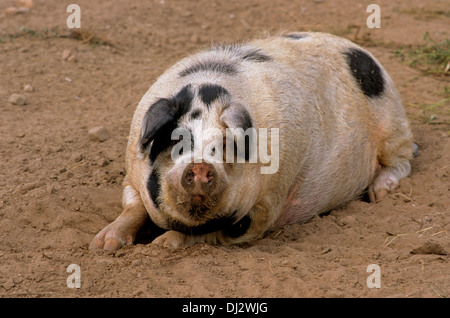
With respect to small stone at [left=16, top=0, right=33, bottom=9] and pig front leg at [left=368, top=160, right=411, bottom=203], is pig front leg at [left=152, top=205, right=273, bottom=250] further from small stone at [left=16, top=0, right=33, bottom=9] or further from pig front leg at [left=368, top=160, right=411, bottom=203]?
small stone at [left=16, top=0, right=33, bottom=9]

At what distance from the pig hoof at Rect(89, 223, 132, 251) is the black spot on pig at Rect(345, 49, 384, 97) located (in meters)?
2.83

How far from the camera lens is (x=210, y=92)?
5016 millimetres

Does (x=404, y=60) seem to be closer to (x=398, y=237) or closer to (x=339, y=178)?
(x=339, y=178)

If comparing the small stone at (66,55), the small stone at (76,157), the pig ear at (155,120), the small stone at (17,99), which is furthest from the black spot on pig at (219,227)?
the small stone at (66,55)

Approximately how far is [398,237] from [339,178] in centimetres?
90

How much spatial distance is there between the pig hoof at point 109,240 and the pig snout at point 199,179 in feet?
3.28

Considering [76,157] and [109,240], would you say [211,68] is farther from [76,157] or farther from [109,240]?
[76,157]

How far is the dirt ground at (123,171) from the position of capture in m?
4.48

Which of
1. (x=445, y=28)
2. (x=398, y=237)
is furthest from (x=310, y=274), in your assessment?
(x=445, y=28)

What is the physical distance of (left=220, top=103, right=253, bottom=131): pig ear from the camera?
15.5 ft

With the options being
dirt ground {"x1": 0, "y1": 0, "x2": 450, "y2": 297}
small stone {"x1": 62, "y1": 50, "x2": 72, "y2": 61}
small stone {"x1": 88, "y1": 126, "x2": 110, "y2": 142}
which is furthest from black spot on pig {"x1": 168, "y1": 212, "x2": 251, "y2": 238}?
small stone {"x1": 62, "y1": 50, "x2": 72, "y2": 61}

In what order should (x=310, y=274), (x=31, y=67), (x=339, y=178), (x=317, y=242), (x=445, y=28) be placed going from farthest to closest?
(x=445, y=28)
(x=31, y=67)
(x=339, y=178)
(x=317, y=242)
(x=310, y=274)

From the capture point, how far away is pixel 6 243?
Answer: 4.97m
